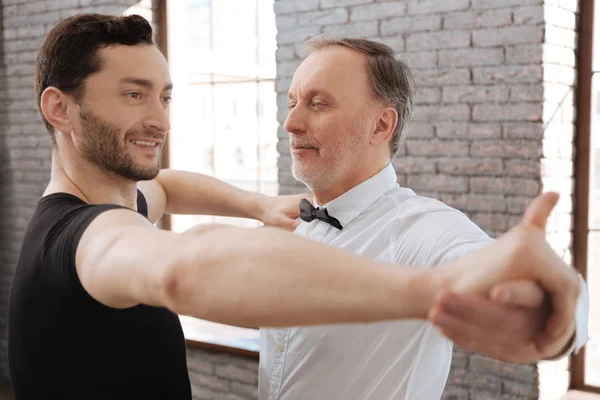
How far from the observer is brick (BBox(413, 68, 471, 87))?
2.88m

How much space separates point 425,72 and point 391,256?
154 centimetres

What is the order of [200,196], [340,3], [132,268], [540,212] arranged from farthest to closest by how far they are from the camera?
[340,3]
[200,196]
[132,268]
[540,212]

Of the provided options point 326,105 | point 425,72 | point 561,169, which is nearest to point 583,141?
point 561,169

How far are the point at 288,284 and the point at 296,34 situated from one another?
9.20 ft

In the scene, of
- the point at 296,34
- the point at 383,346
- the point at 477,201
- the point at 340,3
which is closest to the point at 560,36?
the point at 477,201

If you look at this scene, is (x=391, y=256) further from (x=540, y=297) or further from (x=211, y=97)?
(x=211, y=97)

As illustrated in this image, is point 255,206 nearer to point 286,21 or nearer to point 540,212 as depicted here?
point 540,212

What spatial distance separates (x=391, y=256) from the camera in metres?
1.65

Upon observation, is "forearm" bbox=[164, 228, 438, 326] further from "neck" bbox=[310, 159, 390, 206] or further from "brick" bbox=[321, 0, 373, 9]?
"brick" bbox=[321, 0, 373, 9]

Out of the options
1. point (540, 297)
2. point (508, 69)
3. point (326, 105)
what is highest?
point (508, 69)

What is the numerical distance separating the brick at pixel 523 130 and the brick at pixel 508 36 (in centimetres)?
33

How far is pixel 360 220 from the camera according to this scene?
5.92 feet

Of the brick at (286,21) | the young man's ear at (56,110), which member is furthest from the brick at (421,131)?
the young man's ear at (56,110)

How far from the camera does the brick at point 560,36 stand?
106 inches
